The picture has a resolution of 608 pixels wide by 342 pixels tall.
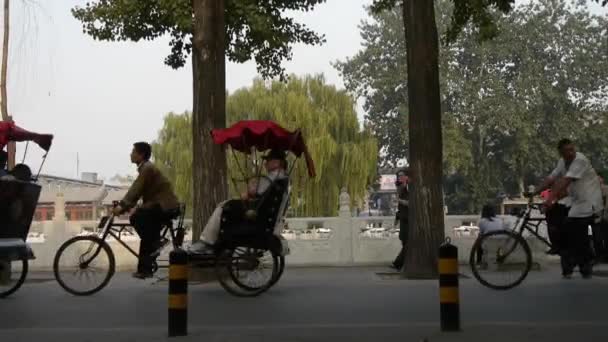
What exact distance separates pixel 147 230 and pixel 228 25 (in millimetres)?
6887

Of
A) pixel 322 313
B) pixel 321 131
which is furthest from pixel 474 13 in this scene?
pixel 321 131

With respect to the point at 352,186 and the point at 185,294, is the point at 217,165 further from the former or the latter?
the point at 352,186

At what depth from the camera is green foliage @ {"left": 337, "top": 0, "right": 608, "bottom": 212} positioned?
1731 inches

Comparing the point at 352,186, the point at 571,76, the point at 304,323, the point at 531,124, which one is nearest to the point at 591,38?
the point at 571,76

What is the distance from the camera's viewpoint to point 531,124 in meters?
44.6

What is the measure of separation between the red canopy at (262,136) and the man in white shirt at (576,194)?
3192 mm

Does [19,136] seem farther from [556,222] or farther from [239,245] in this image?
[556,222]

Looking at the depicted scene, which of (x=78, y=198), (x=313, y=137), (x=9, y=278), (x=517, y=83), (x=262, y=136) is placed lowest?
(x=9, y=278)

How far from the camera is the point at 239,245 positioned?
9211 mm

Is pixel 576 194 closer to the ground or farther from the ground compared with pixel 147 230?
farther from the ground

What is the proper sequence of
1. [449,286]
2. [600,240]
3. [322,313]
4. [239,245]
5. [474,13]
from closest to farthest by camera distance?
[449,286]
[322,313]
[239,245]
[600,240]
[474,13]

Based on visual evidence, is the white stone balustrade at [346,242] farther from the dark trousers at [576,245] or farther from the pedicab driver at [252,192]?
the pedicab driver at [252,192]

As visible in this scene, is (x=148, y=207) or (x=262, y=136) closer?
(x=148, y=207)

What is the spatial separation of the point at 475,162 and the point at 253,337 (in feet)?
145
